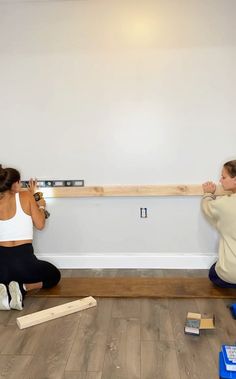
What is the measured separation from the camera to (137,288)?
273cm

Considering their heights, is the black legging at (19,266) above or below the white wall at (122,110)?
below

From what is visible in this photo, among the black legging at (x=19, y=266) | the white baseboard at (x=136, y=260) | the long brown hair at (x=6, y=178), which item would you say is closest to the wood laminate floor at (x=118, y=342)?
the black legging at (x=19, y=266)

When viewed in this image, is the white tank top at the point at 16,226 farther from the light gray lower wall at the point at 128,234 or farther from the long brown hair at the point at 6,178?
the light gray lower wall at the point at 128,234

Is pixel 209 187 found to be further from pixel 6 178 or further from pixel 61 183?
pixel 6 178

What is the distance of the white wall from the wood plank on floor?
31 centimetres

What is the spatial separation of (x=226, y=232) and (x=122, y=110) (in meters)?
1.41

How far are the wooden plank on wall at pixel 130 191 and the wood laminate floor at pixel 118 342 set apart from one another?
3.18ft

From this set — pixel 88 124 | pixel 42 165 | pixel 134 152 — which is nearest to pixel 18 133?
pixel 42 165

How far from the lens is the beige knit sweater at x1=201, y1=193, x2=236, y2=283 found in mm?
2439

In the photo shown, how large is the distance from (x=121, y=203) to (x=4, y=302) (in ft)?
4.41

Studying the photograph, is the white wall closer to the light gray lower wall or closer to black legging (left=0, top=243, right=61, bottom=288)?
the light gray lower wall

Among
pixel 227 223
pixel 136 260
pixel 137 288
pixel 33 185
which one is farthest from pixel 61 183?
pixel 227 223

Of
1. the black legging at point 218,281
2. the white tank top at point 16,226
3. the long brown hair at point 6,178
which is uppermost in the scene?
the long brown hair at point 6,178

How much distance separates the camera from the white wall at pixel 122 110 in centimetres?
290
